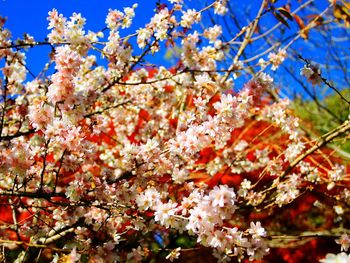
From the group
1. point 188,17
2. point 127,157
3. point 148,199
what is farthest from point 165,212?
point 188,17

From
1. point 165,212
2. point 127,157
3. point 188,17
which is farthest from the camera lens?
point 188,17

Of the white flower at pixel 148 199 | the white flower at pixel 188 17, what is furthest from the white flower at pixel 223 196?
the white flower at pixel 188 17

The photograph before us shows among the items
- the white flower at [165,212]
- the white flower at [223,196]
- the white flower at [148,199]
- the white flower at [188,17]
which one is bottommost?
the white flower at [223,196]

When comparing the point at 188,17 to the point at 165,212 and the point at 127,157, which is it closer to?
the point at 127,157

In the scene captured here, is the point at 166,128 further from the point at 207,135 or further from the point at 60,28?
the point at 207,135

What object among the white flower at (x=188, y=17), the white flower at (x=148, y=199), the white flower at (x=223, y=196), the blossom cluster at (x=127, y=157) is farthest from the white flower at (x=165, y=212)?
the white flower at (x=188, y=17)

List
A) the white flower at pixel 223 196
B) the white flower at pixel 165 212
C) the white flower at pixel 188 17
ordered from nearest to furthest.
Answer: the white flower at pixel 223 196 → the white flower at pixel 165 212 → the white flower at pixel 188 17

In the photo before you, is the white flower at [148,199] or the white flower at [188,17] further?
the white flower at [188,17]

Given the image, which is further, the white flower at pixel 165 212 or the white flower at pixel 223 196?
the white flower at pixel 165 212

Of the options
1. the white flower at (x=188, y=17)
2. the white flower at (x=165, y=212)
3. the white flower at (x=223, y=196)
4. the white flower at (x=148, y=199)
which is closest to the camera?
the white flower at (x=223, y=196)

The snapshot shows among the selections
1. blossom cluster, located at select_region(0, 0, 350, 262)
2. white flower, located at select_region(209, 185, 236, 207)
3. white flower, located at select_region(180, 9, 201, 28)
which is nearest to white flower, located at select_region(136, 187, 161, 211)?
blossom cluster, located at select_region(0, 0, 350, 262)

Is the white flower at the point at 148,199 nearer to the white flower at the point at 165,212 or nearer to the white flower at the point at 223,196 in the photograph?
the white flower at the point at 165,212

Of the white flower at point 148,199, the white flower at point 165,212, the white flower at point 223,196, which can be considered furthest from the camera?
the white flower at point 148,199

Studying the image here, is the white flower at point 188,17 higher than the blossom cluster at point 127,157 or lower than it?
higher
